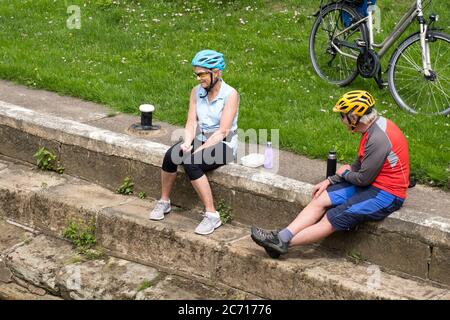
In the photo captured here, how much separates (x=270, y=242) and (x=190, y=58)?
4.45 meters

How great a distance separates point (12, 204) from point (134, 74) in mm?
2525

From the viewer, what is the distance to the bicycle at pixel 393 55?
9.87m

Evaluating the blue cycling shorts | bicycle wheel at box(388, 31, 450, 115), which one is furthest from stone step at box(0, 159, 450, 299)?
bicycle wheel at box(388, 31, 450, 115)

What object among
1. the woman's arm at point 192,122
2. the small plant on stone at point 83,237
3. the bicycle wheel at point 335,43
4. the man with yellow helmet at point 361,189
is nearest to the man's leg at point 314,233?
the man with yellow helmet at point 361,189

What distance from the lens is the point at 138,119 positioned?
1041 cm

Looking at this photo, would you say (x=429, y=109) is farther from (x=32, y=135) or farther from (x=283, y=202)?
(x=32, y=135)

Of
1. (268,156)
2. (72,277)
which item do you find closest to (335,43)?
(268,156)

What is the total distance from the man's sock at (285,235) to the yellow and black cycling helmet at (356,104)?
100cm

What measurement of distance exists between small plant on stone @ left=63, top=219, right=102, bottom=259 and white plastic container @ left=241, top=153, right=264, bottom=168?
1.43 meters

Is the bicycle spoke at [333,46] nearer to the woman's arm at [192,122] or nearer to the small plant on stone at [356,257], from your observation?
the woman's arm at [192,122]

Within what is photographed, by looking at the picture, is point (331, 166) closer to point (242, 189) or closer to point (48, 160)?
point (242, 189)

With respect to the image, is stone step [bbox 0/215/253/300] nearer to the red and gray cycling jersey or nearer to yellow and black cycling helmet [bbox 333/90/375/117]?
the red and gray cycling jersey

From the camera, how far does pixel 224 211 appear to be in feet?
28.1
